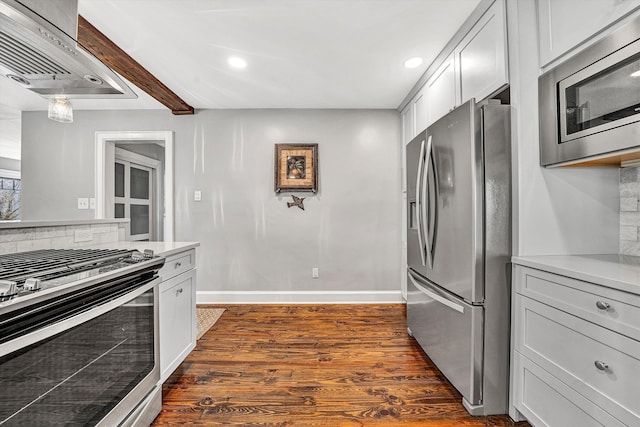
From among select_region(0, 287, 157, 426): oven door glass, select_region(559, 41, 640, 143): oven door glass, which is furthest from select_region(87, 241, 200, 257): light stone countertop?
select_region(559, 41, 640, 143): oven door glass

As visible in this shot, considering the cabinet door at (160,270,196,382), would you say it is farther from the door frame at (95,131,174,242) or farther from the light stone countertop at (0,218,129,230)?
the door frame at (95,131,174,242)

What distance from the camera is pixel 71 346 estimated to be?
103cm

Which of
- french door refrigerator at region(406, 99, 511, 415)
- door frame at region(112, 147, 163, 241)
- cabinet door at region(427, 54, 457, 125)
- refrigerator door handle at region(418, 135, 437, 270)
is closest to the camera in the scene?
french door refrigerator at region(406, 99, 511, 415)

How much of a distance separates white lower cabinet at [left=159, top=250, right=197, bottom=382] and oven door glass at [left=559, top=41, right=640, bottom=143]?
2214 mm

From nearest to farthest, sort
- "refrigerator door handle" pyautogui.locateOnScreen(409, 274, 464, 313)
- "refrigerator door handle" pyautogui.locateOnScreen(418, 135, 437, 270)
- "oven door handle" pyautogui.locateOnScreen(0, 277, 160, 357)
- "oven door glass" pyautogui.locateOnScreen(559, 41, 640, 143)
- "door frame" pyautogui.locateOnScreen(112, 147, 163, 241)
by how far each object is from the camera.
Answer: "oven door handle" pyautogui.locateOnScreen(0, 277, 160, 357) → "oven door glass" pyautogui.locateOnScreen(559, 41, 640, 143) → "refrigerator door handle" pyautogui.locateOnScreen(409, 274, 464, 313) → "refrigerator door handle" pyautogui.locateOnScreen(418, 135, 437, 270) → "door frame" pyautogui.locateOnScreen(112, 147, 163, 241)

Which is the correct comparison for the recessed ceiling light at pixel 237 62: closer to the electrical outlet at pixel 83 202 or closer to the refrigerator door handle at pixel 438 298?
the refrigerator door handle at pixel 438 298

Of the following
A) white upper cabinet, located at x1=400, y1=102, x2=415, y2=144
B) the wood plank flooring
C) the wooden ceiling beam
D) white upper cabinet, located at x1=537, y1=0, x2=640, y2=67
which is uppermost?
the wooden ceiling beam

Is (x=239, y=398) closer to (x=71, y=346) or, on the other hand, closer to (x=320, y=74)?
(x=71, y=346)

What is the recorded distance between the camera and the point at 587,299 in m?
1.14

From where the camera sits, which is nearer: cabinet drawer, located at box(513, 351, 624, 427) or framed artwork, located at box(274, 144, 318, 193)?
cabinet drawer, located at box(513, 351, 624, 427)

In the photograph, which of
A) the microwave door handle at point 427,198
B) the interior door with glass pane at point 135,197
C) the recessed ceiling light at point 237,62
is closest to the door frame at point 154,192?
the interior door with glass pane at point 135,197

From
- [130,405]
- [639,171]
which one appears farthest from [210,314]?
[639,171]

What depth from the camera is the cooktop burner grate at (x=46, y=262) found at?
1.00m

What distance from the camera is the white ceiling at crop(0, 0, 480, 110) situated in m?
1.85
